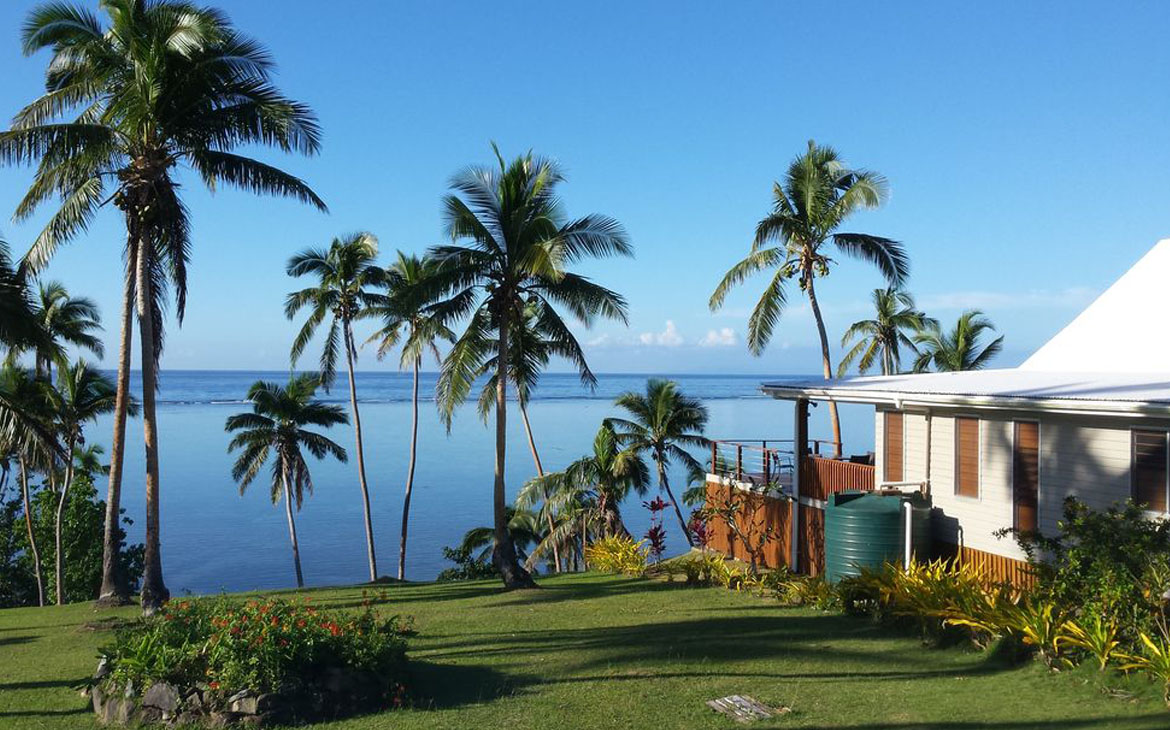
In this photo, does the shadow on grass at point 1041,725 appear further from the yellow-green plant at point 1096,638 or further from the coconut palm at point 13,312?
the coconut palm at point 13,312

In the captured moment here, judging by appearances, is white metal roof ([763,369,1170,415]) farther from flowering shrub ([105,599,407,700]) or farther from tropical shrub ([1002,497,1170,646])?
flowering shrub ([105,599,407,700])

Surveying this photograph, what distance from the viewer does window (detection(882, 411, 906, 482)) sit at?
1664 centimetres

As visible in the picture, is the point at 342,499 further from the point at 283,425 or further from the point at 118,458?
the point at 118,458

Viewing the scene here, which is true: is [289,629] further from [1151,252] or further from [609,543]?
[1151,252]

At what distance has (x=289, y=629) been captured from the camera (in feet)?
34.1

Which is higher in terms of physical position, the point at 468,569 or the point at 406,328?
the point at 406,328

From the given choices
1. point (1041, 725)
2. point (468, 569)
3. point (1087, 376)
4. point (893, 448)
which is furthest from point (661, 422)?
point (1041, 725)

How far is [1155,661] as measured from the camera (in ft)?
29.9

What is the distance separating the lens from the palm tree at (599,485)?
2806 centimetres

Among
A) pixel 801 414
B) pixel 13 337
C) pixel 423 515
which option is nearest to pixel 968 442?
pixel 801 414

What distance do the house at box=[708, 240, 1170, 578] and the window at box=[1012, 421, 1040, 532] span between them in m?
0.02

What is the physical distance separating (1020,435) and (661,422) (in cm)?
1512

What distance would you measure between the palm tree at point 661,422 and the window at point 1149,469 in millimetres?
16389

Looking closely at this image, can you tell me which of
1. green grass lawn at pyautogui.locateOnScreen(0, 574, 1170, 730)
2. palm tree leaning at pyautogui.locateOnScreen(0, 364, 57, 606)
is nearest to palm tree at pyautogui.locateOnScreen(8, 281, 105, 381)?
palm tree leaning at pyautogui.locateOnScreen(0, 364, 57, 606)
